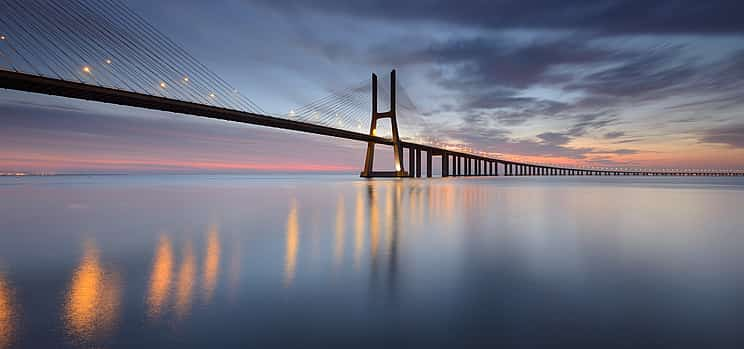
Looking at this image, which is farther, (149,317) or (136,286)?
(136,286)

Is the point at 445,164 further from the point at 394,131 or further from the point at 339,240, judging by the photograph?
the point at 339,240

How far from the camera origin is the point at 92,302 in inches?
142

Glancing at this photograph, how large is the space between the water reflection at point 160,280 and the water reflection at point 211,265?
0.39 m

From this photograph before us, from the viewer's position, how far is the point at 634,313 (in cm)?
332

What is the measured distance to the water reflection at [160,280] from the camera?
136 inches

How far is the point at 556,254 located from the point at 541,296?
8.67 ft

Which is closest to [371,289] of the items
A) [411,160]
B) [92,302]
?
[92,302]

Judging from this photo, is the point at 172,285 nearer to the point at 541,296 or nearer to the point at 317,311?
the point at 317,311

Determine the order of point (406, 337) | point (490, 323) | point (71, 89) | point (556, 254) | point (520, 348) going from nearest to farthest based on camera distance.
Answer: point (520, 348) → point (406, 337) → point (490, 323) → point (556, 254) → point (71, 89)

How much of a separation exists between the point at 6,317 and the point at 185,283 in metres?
1.49

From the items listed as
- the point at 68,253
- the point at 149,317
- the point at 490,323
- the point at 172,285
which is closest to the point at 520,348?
the point at 490,323

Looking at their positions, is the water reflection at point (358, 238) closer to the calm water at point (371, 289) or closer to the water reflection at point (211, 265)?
the calm water at point (371, 289)

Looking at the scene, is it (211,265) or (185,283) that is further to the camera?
(211,265)

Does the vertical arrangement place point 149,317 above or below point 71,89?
below
